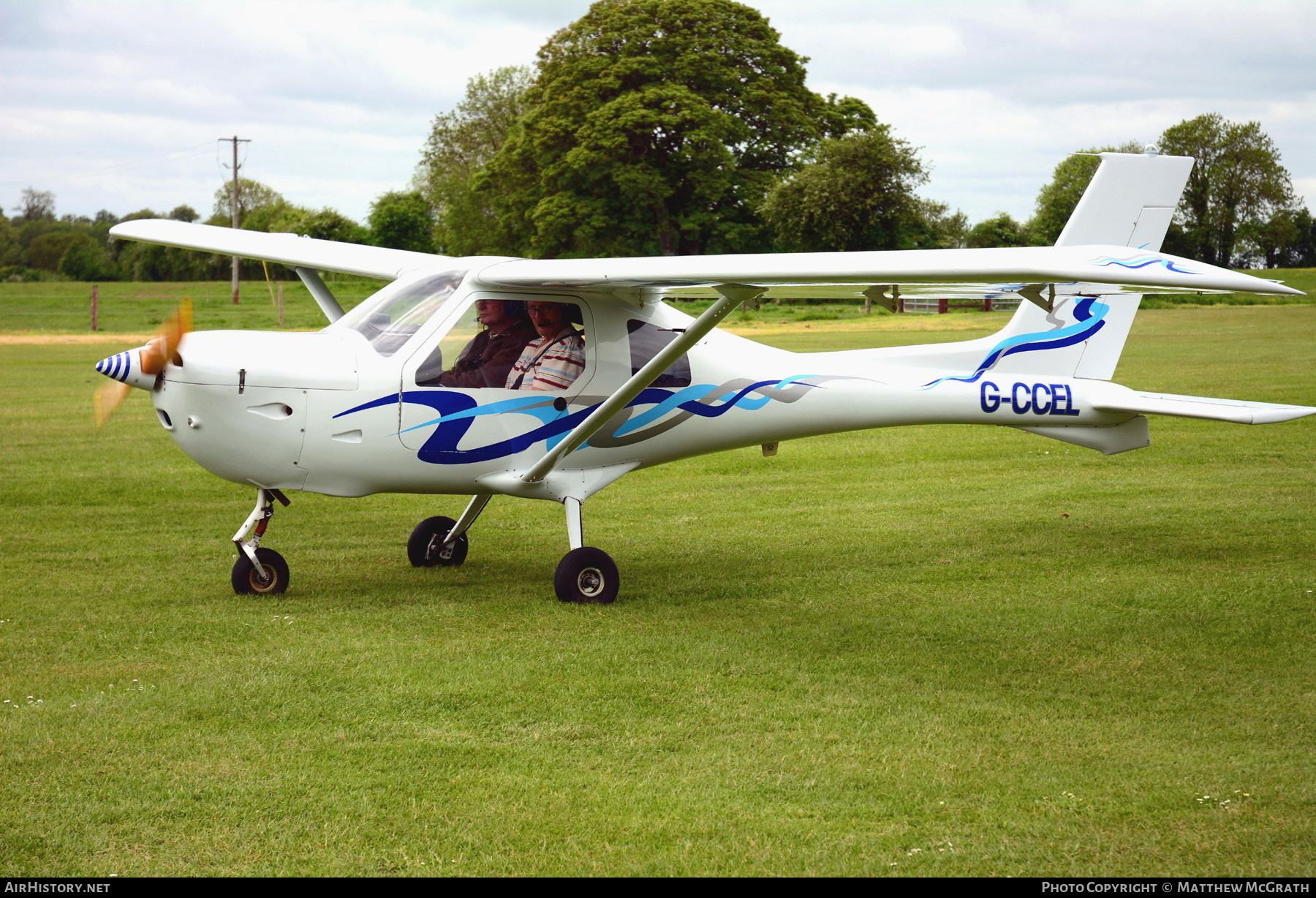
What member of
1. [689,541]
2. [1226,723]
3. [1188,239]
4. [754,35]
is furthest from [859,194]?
[1226,723]

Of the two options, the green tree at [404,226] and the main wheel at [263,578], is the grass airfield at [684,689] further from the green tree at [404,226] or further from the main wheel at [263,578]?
the green tree at [404,226]

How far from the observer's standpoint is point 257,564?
7629 mm

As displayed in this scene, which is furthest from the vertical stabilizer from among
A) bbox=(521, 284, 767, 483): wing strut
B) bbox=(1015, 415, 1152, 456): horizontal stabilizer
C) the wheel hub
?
the wheel hub

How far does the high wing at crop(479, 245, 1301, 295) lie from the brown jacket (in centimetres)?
34

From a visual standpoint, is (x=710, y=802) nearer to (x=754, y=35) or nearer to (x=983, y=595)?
(x=983, y=595)

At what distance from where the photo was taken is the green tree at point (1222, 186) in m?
74.2

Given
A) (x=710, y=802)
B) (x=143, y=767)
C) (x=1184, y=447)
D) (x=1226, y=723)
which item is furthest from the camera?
(x=1184, y=447)

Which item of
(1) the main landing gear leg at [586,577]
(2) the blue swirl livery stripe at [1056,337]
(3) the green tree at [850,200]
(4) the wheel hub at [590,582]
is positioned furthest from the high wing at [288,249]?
(3) the green tree at [850,200]

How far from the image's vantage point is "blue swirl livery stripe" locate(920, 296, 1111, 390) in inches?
344

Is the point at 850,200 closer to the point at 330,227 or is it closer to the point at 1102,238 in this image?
the point at 330,227

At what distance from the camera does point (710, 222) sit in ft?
196

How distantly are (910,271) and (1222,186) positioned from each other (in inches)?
3299

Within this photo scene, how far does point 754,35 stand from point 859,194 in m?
13.3

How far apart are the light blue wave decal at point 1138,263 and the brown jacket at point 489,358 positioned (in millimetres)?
3803
